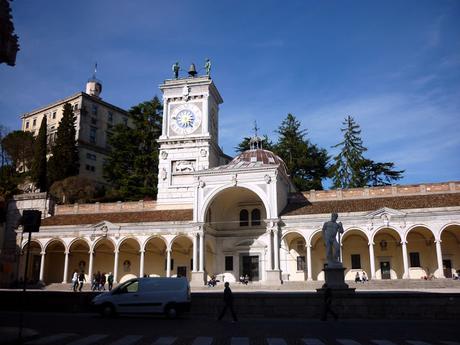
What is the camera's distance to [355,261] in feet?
116

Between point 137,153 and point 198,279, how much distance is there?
25.3 metres

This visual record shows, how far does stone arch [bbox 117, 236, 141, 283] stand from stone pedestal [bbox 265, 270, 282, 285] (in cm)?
1268

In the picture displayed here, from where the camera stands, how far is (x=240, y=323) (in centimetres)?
1466

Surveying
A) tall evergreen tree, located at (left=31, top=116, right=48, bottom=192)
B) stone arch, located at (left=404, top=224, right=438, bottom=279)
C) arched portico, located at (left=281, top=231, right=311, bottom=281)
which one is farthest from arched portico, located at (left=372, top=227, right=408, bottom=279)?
tall evergreen tree, located at (left=31, top=116, right=48, bottom=192)

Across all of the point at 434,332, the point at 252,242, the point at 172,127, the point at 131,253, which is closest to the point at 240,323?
the point at 434,332

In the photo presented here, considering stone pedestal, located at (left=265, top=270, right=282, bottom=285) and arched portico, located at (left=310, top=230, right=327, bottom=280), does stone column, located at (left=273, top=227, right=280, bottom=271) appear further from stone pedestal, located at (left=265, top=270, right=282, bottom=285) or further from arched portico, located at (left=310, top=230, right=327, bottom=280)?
arched portico, located at (left=310, top=230, right=327, bottom=280)

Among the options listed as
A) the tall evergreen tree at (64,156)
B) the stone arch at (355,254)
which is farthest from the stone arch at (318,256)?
the tall evergreen tree at (64,156)

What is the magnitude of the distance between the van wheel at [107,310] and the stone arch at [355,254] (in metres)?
22.3

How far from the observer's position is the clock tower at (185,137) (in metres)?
41.3

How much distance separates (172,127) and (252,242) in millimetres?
13980

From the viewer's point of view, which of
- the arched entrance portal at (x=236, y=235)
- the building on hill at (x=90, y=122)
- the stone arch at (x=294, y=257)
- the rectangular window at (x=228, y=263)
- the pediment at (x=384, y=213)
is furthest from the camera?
the building on hill at (x=90, y=122)

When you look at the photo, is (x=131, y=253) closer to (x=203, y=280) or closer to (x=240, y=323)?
(x=203, y=280)

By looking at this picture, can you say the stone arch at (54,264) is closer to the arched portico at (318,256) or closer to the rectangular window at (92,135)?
the arched portico at (318,256)

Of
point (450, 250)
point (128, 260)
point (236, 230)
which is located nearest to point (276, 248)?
point (236, 230)
